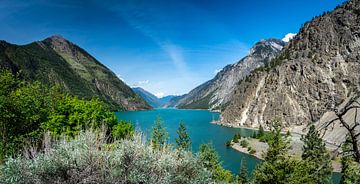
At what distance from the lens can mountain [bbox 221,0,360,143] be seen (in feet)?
484

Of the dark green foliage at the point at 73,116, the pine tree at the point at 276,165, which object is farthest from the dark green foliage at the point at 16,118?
the pine tree at the point at 276,165

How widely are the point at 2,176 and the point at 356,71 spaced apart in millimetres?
163468

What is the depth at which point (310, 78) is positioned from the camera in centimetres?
15600

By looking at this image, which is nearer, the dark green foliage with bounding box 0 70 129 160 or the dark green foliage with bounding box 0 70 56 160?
the dark green foliage with bounding box 0 70 129 160

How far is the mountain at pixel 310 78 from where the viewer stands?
147500mm

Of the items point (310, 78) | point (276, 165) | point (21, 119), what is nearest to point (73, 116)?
point (21, 119)

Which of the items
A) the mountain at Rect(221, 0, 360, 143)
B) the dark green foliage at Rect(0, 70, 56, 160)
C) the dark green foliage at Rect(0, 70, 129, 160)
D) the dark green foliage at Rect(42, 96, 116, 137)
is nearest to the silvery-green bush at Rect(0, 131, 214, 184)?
the dark green foliage at Rect(0, 70, 129, 160)

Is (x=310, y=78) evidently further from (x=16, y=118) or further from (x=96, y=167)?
(x=96, y=167)

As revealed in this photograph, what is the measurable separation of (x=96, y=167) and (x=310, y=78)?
163m

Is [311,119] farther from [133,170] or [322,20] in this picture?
[133,170]

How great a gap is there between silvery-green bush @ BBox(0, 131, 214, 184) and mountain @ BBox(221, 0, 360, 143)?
140148 mm

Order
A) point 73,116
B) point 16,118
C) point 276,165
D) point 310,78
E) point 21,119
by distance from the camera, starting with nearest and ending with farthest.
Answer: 1. point 276,165
2. point 16,118
3. point 21,119
4. point 73,116
5. point 310,78

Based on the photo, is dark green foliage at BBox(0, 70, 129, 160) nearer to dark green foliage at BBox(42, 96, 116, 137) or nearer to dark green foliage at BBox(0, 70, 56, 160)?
dark green foliage at BBox(0, 70, 56, 160)

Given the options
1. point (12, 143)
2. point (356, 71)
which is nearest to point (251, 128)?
point (356, 71)
